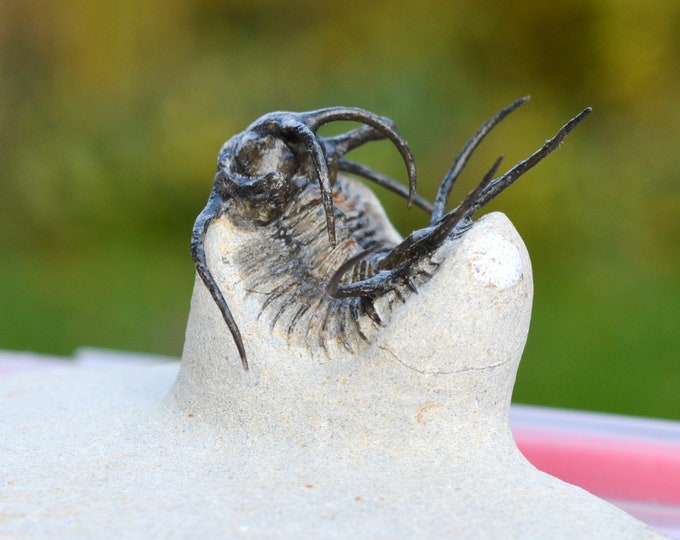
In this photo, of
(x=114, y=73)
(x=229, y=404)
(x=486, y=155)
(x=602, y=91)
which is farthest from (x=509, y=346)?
(x=114, y=73)

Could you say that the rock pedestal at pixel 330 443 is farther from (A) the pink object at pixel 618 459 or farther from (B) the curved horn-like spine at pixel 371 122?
(A) the pink object at pixel 618 459

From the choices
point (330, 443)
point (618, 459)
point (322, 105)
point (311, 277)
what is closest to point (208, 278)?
point (311, 277)

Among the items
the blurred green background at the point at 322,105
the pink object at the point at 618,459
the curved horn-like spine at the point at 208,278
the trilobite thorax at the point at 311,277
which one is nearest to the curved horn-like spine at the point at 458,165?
the trilobite thorax at the point at 311,277

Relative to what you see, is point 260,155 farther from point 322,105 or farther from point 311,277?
point 322,105

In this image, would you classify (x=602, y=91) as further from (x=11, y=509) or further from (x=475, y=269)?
(x=11, y=509)

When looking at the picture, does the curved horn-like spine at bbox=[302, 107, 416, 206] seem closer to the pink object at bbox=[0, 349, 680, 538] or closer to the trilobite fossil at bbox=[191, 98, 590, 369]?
the trilobite fossil at bbox=[191, 98, 590, 369]
